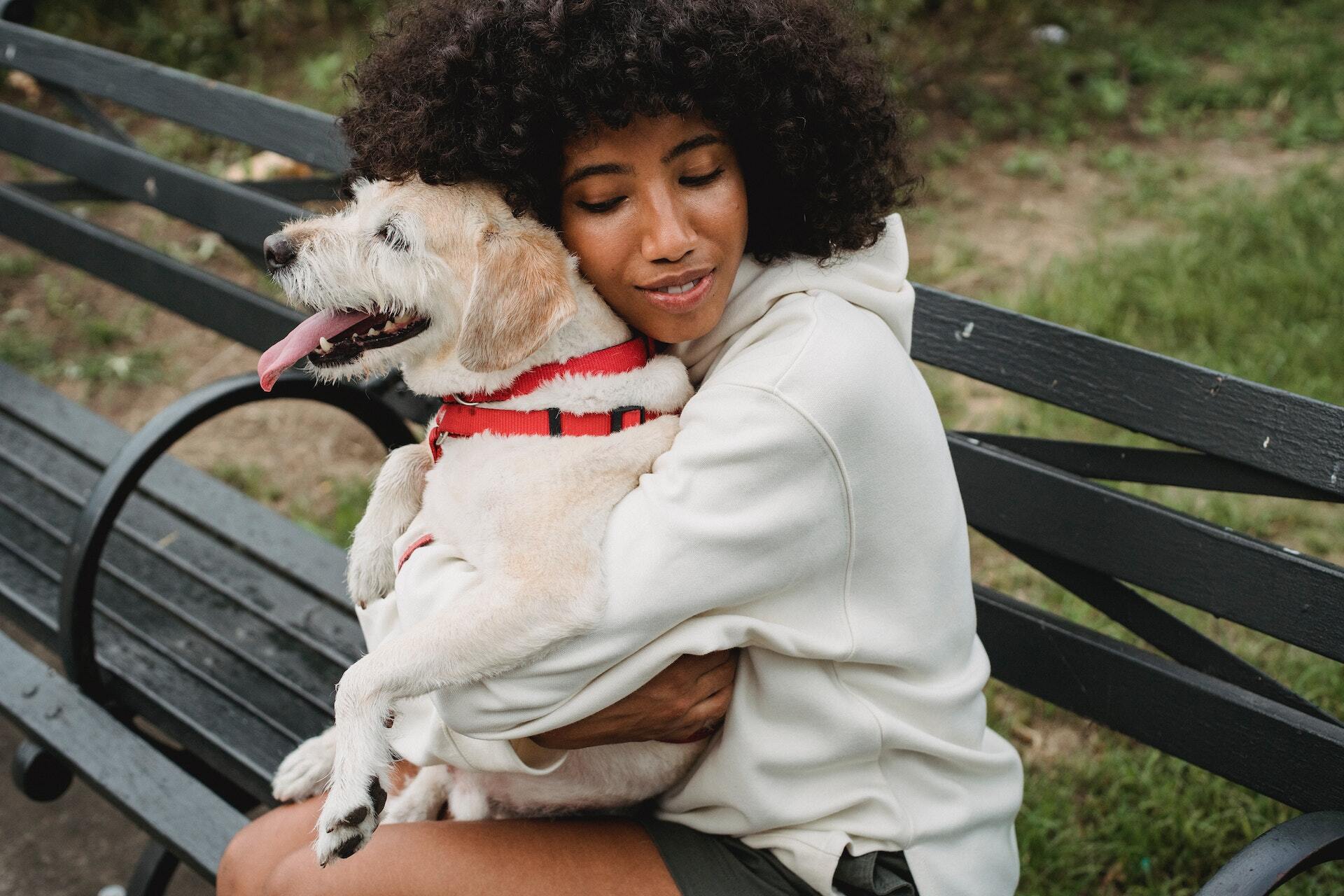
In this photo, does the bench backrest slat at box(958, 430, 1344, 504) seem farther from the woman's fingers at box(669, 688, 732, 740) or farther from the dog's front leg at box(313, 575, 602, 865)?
the dog's front leg at box(313, 575, 602, 865)

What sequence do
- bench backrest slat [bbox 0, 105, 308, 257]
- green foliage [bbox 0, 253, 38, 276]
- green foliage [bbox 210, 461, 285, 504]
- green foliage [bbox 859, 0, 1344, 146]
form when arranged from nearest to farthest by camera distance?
bench backrest slat [bbox 0, 105, 308, 257], green foliage [bbox 210, 461, 285, 504], green foliage [bbox 859, 0, 1344, 146], green foliage [bbox 0, 253, 38, 276]

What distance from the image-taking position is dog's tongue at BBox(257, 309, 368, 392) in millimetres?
1812

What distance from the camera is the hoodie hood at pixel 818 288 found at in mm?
1792

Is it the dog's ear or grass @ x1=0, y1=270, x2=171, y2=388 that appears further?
grass @ x1=0, y1=270, x2=171, y2=388

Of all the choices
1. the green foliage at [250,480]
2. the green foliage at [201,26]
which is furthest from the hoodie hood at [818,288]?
the green foliage at [201,26]

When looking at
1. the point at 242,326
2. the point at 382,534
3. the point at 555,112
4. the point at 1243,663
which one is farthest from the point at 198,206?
the point at 1243,663

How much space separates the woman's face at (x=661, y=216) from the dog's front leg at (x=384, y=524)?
52cm

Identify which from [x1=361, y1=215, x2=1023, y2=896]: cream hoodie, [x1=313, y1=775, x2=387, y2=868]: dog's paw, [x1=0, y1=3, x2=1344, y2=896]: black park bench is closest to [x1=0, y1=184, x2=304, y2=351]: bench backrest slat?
[x1=0, y1=3, x2=1344, y2=896]: black park bench

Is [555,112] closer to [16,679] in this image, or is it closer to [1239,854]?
[1239,854]

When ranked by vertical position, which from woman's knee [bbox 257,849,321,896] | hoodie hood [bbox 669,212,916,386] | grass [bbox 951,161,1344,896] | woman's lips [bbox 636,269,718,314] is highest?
woman's lips [bbox 636,269,718,314]

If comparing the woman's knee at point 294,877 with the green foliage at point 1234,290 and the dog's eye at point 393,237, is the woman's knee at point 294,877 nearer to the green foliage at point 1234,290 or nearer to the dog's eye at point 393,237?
the dog's eye at point 393,237

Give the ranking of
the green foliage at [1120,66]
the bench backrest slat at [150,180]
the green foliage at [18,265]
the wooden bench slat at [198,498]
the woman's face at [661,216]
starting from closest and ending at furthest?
the woman's face at [661,216] < the wooden bench slat at [198,498] < the bench backrest slat at [150,180] < the green foliage at [1120,66] < the green foliage at [18,265]

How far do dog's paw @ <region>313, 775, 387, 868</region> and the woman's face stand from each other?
2.67ft

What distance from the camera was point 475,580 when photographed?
5.68 ft
